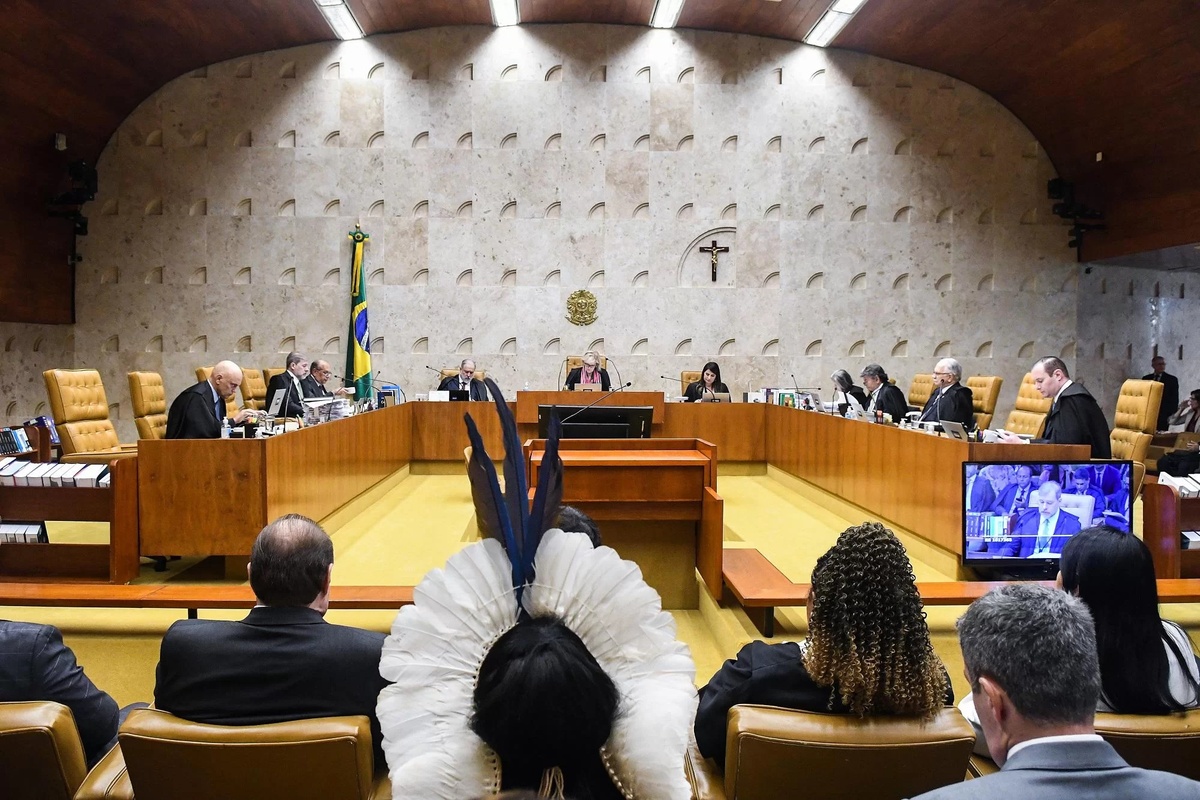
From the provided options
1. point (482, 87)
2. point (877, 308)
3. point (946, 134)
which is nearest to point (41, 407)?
point (482, 87)

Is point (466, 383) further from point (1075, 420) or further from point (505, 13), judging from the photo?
point (1075, 420)

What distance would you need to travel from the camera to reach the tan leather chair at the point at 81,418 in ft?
18.5

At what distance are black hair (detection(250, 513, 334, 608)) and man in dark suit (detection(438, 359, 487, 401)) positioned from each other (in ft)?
22.9

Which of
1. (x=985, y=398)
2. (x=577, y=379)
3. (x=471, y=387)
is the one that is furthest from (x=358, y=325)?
(x=985, y=398)

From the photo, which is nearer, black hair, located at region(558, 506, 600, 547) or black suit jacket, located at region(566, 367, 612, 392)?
black hair, located at region(558, 506, 600, 547)

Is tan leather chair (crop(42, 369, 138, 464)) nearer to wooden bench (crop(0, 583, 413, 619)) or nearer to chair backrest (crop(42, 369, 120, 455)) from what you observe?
chair backrest (crop(42, 369, 120, 455))

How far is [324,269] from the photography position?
9969mm

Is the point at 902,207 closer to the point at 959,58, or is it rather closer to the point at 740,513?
the point at 959,58

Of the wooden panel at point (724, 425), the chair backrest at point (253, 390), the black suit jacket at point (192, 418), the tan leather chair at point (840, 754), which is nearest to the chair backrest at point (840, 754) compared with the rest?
the tan leather chair at point (840, 754)

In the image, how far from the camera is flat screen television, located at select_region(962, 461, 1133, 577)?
356cm

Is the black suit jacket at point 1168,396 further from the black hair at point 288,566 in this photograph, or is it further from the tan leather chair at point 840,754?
the black hair at point 288,566

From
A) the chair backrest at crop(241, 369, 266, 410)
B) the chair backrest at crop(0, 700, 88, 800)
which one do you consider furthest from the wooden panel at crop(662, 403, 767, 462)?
→ the chair backrest at crop(0, 700, 88, 800)

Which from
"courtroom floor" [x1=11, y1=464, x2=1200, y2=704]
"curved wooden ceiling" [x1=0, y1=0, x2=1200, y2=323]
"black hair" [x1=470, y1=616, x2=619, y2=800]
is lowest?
"courtroom floor" [x1=11, y1=464, x2=1200, y2=704]

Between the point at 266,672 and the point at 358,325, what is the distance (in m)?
8.60
